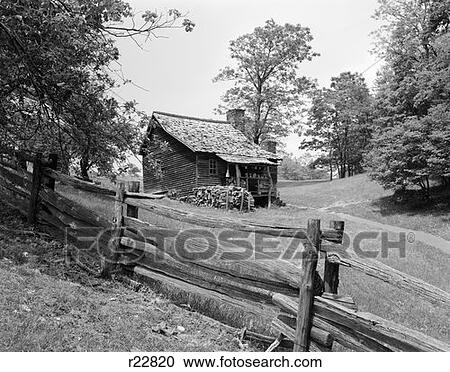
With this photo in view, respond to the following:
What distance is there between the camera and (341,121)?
5019 cm

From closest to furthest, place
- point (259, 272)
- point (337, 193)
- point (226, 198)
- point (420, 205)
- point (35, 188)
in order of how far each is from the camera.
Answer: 1. point (259, 272)
2. point (35, 188)
3. point (420, 205)
4. point (226, 198)
5. point (337, 193)

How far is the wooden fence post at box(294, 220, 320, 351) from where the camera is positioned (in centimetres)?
412

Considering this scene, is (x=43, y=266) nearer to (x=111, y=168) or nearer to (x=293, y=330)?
(x=111, y=168)

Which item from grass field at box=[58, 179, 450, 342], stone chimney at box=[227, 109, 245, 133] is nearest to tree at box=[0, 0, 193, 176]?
grass field at box=[58, 179, 450, 342]

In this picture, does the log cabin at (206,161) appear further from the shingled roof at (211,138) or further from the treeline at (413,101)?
the treeline at (413,101)

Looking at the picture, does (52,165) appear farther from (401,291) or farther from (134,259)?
(401,291)

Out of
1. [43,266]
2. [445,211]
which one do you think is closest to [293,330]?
[43,266]

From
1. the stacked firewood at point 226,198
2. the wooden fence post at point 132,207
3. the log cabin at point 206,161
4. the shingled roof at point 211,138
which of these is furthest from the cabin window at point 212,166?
the wooden fence post at point 132,207

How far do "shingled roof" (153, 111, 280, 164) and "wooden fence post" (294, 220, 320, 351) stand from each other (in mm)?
22922

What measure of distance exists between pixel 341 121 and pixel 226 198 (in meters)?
30.3

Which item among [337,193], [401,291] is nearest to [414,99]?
[337,193]

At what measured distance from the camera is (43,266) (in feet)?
20.6

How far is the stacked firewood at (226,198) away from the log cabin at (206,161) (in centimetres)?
130

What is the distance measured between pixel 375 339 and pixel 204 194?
23.5 metres
